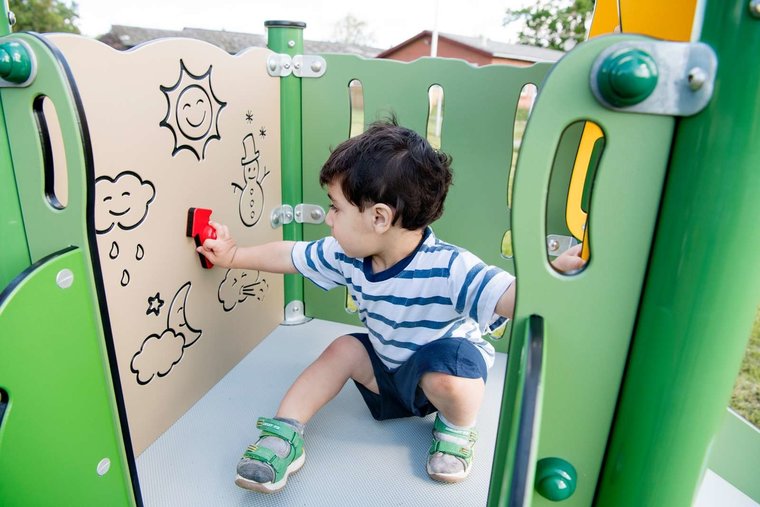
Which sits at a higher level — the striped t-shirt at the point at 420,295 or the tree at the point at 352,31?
the tree at the point at 352,31

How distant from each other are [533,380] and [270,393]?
92 cm

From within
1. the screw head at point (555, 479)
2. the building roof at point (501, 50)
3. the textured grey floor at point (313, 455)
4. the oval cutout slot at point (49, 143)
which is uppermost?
the building roof at point (501, 50)

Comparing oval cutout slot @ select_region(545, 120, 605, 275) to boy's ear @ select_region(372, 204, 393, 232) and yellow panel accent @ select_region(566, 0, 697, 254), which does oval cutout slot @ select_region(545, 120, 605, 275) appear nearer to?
yellow panel accent @ select_region(566, 0, 697, 254)

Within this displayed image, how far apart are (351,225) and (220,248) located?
35 centimetres

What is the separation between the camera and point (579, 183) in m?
1.32

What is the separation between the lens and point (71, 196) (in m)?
0.68

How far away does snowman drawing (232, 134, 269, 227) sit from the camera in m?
1.36

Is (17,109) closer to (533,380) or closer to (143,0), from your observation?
(533,380)

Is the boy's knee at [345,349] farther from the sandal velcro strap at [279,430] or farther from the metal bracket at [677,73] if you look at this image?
the metal bracket at [677,73]

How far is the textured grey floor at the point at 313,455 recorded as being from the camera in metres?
1.03

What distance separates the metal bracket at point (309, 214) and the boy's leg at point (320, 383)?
18.1 inches

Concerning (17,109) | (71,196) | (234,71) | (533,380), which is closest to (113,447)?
(71,196)

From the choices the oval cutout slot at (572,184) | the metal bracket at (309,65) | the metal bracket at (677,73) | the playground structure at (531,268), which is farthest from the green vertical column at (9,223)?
the oval cutout slot at (572,184)

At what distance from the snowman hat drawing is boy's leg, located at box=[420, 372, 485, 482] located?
697mm
